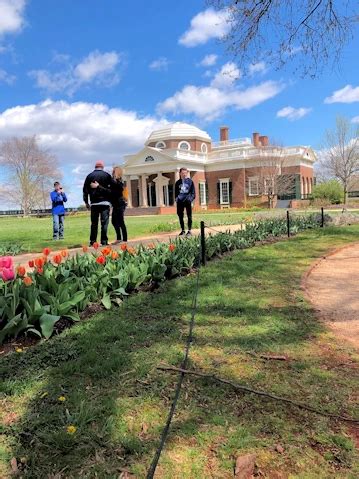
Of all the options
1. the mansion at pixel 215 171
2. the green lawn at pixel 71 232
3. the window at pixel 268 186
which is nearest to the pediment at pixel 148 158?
the mansion at pixel 215 171

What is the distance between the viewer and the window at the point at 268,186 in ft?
142

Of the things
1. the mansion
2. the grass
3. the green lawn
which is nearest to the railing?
the mansion

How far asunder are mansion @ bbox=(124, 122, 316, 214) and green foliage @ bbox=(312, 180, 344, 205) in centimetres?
313

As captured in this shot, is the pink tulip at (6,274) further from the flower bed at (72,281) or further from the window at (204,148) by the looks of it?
the window at (204,148)

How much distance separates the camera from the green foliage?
40.4 m

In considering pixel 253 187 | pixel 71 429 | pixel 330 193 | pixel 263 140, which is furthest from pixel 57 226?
pixel 263 140

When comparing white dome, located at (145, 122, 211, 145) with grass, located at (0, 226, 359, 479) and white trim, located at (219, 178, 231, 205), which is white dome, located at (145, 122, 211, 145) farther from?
grass, located at (0, 226, 359, 479)

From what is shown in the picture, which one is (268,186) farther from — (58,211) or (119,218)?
(119,218)

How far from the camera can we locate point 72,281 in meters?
4.12

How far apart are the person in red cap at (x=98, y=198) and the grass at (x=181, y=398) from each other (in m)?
4.32

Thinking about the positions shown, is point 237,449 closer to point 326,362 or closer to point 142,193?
point 326,362

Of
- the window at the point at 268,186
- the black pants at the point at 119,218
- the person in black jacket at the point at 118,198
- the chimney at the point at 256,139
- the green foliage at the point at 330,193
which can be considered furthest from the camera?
the chimney at the point at 256,139

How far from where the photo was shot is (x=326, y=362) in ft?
10.0

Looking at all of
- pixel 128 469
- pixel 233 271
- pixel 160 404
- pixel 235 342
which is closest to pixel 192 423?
pixel 160 404
